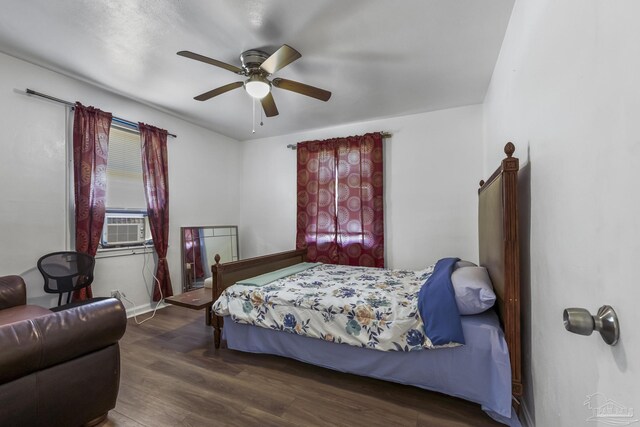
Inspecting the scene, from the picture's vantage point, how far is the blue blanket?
164 centimetres

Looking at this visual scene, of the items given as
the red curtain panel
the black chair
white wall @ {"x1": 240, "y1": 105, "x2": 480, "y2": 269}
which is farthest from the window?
white wall @ {"x1": 240, "y1": 105, "x2": 480, "y2": 269}

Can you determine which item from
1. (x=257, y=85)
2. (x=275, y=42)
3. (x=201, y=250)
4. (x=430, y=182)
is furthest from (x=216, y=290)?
(x=430, y=182)

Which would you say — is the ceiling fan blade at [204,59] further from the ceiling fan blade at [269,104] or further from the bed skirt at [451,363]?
the bed skirt at [451,363]

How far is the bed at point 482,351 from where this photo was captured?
1452 millimetres

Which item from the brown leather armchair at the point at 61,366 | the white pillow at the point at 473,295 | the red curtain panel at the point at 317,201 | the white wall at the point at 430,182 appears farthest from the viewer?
the red curtain panel at the point at 317,201

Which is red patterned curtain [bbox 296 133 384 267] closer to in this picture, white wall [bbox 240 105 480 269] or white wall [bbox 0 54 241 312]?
white wall [bbox 240 105 480 269]

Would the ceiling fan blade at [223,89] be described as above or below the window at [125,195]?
above

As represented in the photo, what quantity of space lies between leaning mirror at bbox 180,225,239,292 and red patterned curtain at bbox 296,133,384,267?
1.27m

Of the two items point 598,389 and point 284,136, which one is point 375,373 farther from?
point 284,136

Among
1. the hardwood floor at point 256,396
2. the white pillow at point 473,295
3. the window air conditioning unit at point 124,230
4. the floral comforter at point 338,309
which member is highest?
the window air conditioning unit at point 124,230

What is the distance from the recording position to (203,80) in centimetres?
274

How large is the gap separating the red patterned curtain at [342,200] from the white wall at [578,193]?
216cm

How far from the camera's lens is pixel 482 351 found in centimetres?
163

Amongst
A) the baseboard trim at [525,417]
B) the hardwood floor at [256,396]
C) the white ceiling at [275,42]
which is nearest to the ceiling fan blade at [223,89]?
the white ceiling at [275,42]
